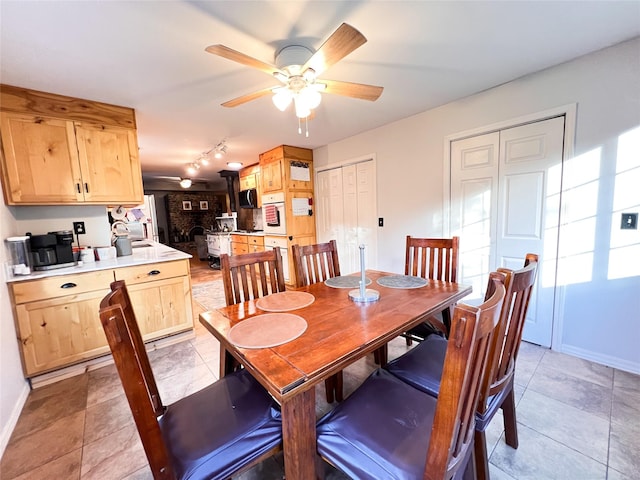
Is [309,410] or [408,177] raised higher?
[408,177]

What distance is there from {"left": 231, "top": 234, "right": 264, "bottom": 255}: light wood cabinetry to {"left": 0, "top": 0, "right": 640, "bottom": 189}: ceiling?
2.73m

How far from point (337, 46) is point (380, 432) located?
1.65 meters

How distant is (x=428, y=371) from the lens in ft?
4.03

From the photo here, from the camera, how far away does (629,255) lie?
180 cm

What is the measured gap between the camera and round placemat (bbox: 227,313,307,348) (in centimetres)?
104

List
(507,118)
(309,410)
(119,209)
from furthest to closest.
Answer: (119,209) → (507,118) → (309,410)

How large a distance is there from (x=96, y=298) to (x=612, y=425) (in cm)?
362

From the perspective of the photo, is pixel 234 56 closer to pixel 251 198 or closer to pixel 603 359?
pixel 603 359

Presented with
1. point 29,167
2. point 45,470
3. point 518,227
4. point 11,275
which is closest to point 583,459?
point 518,227

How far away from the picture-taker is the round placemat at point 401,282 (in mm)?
1701

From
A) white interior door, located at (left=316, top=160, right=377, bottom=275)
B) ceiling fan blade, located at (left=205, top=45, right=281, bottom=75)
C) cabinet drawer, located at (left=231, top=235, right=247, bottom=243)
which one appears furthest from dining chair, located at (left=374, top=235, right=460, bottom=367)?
cabinet drawer, located at (left=231, top=235, right=247, bottom=243)

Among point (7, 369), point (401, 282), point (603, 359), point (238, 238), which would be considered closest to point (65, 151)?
point (7, 369)

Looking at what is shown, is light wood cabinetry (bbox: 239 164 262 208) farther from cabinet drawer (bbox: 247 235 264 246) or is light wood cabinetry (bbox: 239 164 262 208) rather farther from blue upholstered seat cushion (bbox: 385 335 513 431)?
blue upholstered seat cushion (bbox: 385 335 513 431)

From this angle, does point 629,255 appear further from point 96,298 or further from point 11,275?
point 11,275
